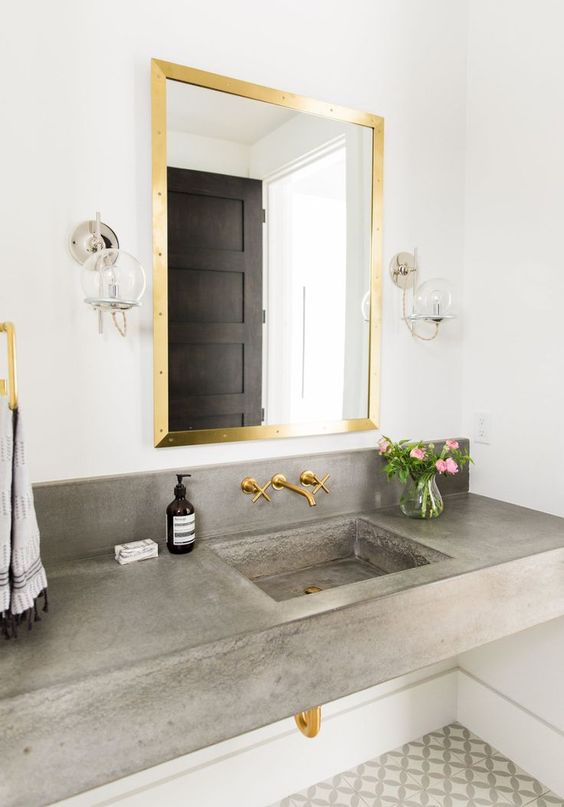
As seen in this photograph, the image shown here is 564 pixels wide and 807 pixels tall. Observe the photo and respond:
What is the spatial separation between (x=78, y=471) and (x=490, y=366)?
137 centimetres

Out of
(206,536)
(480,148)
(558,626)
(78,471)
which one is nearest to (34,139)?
(78,471)

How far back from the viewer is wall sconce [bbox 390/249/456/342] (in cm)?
182

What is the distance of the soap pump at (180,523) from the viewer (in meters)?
1.42

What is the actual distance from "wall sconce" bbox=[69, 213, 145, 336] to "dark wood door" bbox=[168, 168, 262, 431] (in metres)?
0.15

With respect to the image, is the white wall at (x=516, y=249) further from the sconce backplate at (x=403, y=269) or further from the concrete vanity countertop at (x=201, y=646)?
the concrete vanity countertop at (x=201, y=646)

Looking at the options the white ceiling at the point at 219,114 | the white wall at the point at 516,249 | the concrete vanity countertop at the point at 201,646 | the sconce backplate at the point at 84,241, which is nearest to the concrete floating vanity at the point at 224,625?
the concrete vanity countertop at the point at 201,646

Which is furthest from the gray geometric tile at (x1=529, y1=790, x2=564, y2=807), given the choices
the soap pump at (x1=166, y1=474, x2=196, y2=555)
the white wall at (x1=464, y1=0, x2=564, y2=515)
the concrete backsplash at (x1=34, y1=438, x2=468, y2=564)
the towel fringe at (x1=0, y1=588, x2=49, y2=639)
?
the towel fringe at (x1=0, y1=588, x2=49, y2=639)

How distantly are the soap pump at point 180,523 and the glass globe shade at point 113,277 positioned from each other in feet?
1.49

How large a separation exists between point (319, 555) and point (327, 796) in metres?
0.79

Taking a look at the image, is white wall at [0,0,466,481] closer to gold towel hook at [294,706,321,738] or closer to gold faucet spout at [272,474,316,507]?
gold faucet spout at [272,474,316,507]

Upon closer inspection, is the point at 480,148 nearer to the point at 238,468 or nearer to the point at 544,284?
the point at 544,284

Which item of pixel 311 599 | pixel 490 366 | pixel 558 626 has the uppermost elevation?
pixel 490 366

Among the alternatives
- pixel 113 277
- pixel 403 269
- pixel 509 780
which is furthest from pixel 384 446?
pixel 509 780

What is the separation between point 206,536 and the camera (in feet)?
5.14
